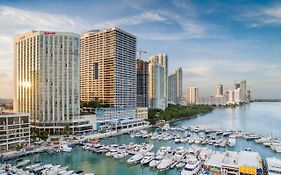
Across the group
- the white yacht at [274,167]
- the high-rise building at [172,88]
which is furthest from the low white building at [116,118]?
the high-rise building at [172,88]

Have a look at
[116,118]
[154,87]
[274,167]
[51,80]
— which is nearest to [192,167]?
[274,167]

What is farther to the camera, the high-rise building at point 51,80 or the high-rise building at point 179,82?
the high-rise building at point 179,82

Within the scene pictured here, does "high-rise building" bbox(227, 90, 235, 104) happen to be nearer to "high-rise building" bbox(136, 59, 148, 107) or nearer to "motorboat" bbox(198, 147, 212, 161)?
"high-rise building" bbox(136, 59, 148, 107)

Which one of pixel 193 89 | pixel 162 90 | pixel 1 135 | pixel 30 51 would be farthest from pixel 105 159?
pixel 193 89

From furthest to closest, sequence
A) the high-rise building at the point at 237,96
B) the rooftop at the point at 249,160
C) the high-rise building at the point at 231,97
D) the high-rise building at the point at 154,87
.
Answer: the high-rise building at the point at 237,96, the high-rise building at the point at 231,97, the high-rise building at the point at 154,87, the rooftop at the point at 249,160

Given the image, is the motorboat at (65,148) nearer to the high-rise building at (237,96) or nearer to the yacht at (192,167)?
the yacht at (192,167)

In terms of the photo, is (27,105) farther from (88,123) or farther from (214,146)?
(214,146)
